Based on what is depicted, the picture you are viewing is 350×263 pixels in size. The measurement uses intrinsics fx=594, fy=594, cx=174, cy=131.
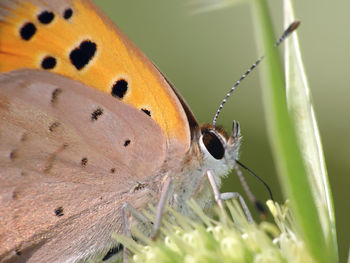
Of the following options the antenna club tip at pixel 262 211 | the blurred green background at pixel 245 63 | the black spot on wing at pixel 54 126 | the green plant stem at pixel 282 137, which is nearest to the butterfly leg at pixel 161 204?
the antenna club tip at pixel 262 211

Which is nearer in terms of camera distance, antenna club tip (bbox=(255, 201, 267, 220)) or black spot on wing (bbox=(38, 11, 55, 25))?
antenna club tip (bbox=(255, 201, 267, 220))

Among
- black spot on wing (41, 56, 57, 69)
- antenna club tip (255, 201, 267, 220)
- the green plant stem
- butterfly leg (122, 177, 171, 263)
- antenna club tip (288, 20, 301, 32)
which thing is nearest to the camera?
the green plant stem

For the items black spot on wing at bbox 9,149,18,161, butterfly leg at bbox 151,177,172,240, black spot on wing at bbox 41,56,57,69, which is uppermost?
black spot on wing at bbox 41,56,57,69

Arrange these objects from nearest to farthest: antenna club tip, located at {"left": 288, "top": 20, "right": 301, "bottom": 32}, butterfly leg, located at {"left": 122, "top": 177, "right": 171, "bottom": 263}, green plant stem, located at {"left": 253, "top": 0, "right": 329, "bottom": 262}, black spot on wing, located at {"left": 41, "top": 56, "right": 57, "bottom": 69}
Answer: green plant stem, located at {"left": 253, "top": 0, "right": 329, "bottom": 262}
antenna club tip, located at {"left": 288, "top": 20, "right": 301, "bottom": 32}
butterfly leg, located at {"left": 122, "top": 177, "right": 171, "bottom": 263}
black spot on wing, located at {"left": 41, "top": 56, "right": 57, "bottom": 69}

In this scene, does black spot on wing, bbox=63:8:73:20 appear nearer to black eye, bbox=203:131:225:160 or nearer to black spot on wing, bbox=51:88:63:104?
black spot on wing, bbox=51:88:63:104

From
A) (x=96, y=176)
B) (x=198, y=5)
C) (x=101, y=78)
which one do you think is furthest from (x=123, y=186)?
(x=198, y=5)

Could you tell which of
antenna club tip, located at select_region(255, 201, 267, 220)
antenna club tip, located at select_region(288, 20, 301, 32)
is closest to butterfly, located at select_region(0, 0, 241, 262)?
antenna club tip, located at select_region(255, 201, 267, 220)
